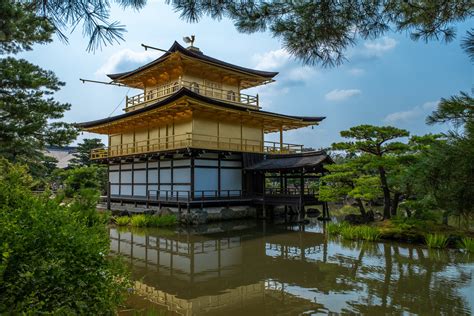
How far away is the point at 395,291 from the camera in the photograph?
23.3 feet

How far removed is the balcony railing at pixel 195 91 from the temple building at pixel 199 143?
0.07m

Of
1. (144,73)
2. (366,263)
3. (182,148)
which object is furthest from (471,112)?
(144,73)

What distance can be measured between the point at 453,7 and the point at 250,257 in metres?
8.67

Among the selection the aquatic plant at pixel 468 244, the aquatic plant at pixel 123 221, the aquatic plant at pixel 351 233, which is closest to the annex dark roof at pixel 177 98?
the aquatic plant at pixel 123 221

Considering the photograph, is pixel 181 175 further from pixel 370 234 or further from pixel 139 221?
pixel 370 234

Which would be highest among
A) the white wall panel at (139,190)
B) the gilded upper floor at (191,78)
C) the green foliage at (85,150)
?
the gilded upper floor at (191,78)

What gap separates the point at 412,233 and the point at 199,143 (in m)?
11.5

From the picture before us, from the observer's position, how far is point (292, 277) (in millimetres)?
8422

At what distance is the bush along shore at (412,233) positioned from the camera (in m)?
11.1

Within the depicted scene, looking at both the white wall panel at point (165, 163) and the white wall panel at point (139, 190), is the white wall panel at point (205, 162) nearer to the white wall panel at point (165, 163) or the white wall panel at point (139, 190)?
the white wall panel at point (165, 163)

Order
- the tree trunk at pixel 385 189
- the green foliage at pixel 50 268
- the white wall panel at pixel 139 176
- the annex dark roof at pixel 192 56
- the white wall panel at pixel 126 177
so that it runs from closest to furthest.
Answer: the green foliage at pixel 50 268 < the tree trunk at pixel 385 189 < the annex dark roof at pixel 192 56 < the white wall panel at pixel 139 176 < the white wall panel at pixel 126 177

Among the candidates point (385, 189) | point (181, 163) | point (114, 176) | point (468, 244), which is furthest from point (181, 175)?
point (468, 244)

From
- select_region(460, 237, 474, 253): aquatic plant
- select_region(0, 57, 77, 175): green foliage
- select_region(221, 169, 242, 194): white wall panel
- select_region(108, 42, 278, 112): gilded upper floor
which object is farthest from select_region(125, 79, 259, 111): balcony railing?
select_region(460, 237, 474, 253): aquatic plant

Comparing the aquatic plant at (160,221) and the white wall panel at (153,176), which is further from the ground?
the white wall panel at (153,176)
